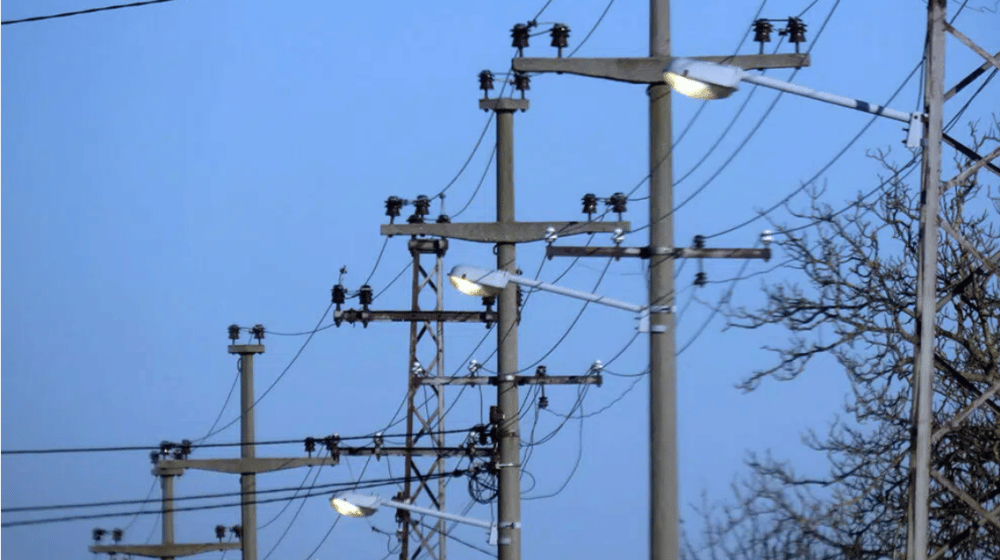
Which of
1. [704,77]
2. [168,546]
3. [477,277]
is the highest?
[704,77]

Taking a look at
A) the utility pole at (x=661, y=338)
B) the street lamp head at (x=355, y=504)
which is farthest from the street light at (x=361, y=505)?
the utility pole at (x=661, y=338)

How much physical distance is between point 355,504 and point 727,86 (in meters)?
14.7

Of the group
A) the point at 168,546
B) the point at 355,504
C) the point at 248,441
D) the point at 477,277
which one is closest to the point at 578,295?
the point at 477,277

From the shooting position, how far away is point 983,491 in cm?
2056

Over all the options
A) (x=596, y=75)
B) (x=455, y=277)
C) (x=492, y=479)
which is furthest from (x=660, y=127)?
(x=492, y=479)

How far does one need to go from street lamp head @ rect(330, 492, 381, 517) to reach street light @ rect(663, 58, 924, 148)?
558 inches

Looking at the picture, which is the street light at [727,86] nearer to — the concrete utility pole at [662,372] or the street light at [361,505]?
the concrete utility pole at [662,372]

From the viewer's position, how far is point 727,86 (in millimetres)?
14172

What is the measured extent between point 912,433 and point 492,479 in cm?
1532

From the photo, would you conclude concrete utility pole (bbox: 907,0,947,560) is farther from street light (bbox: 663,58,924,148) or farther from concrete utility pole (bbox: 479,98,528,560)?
concrete utility pole (bbox: 479,98,528,560)

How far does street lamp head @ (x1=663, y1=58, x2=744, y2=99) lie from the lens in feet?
46.3

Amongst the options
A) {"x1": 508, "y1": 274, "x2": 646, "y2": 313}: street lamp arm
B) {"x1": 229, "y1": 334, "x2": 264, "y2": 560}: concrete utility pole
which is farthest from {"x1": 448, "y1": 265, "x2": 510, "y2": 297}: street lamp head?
{"x1": 229, "y1": 334, "x2": 264, "y2": 560}: concrete utility pole

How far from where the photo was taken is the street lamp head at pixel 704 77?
1412 centimetres

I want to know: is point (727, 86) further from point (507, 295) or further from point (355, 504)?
point (355, 504)
